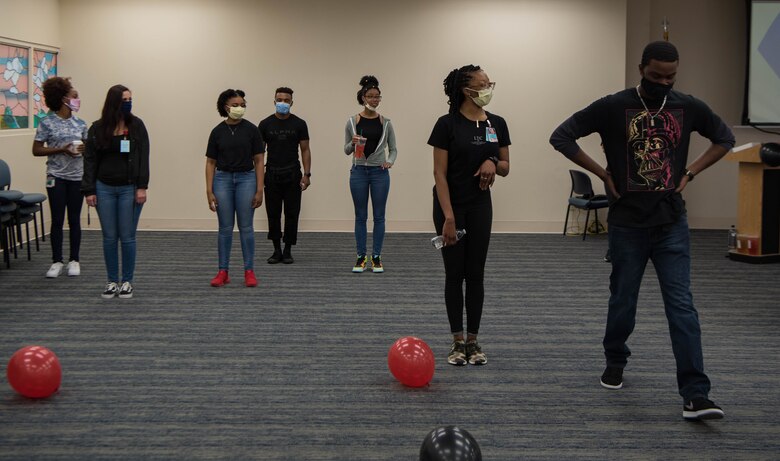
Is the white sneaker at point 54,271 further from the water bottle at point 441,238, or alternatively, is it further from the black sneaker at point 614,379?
the black sneaker at point 614,379

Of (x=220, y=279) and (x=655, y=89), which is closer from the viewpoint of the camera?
(x=655, y=89)

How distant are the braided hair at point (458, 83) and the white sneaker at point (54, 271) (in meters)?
4.32

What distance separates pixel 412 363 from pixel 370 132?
3.78 metres

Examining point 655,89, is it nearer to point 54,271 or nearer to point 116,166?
point 116,166

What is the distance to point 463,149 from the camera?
4.65 meters

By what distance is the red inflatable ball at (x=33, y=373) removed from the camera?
4223 millimetres

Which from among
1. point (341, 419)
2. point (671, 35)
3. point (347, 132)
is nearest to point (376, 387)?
point (341, 419)

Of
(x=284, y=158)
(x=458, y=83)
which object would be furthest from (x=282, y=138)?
(x=458, y=83)

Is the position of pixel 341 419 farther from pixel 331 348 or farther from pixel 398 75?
pixel 398 75

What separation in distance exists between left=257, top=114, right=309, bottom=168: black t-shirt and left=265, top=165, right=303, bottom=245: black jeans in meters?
0.08

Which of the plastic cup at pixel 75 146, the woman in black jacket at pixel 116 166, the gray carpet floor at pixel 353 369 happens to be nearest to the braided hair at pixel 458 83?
the gray carpet floor at pixel 353 369

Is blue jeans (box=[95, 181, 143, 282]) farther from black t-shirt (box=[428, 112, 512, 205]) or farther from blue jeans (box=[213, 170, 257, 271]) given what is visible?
black t-shirt (box=[428, 112, 512, 205])

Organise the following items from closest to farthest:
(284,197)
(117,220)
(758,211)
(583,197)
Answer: (117,220), (284,197), (758,211), (583,197)

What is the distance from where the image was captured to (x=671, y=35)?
36.6 feet
